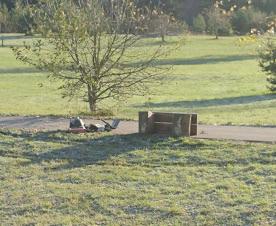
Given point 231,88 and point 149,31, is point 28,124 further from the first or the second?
point 231,88

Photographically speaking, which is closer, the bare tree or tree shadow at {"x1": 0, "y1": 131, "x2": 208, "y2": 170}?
tree shadow at {"x1": 0, "y1": 131, "x2": 208, "y2": 170}

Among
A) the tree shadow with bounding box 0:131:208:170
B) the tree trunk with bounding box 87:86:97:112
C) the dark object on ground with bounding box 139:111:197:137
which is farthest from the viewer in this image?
the tree trunk with bounding box 87:86:97:112

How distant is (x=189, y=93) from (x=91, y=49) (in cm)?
1743

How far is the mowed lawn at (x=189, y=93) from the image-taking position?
20.0 metres

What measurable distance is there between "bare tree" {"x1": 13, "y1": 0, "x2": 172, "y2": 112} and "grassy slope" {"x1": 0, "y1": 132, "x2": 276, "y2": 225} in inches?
227

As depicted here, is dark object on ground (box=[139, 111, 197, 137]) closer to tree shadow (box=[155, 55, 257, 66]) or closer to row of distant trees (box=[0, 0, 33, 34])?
row of distant trees (box=[0, 0, 33, 34])

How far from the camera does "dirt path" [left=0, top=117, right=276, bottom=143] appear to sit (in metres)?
11.3

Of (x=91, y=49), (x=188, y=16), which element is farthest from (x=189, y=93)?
(x=188, y=16)

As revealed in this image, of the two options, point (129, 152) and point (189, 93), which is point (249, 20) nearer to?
point (189, 93)

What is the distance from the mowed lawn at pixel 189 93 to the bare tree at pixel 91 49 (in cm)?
80

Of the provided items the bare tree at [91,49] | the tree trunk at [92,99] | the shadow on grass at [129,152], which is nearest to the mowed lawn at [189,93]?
the tree trunk at [92,99]

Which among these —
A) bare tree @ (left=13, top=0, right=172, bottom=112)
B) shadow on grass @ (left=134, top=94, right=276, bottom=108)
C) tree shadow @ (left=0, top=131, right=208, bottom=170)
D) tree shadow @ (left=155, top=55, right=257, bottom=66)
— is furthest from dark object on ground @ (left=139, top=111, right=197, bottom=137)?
tree shadow @ (left=155, top=55, right=257, bottom=66)

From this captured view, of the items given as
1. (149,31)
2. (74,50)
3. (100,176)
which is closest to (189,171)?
(100,176)

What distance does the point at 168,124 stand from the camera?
1108 centimetres
